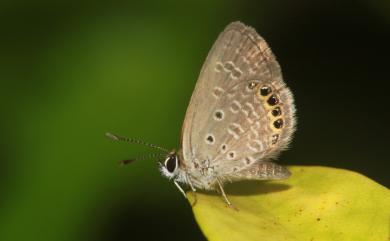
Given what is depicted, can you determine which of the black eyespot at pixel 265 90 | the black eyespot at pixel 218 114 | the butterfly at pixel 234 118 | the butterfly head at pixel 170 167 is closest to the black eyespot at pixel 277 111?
the butterfly at pixel 234 118

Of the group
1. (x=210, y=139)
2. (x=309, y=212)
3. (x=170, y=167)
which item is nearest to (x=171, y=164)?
(x=170, y=167)

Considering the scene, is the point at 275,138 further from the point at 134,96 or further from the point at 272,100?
the point at 134,96

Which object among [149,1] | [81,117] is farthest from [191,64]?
[81,117]

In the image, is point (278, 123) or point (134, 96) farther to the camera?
point (134, 96)

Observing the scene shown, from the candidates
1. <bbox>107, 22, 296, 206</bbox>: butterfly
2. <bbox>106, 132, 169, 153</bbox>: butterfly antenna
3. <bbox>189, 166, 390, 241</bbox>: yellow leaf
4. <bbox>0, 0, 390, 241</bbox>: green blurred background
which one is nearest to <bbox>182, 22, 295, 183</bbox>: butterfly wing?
→ <bbox>107, 22, 296, 206</bbox>: butterfly

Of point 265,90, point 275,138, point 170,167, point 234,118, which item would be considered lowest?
point 170,167

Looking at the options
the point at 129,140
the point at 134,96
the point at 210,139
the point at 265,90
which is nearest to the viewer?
the point at 265,90
